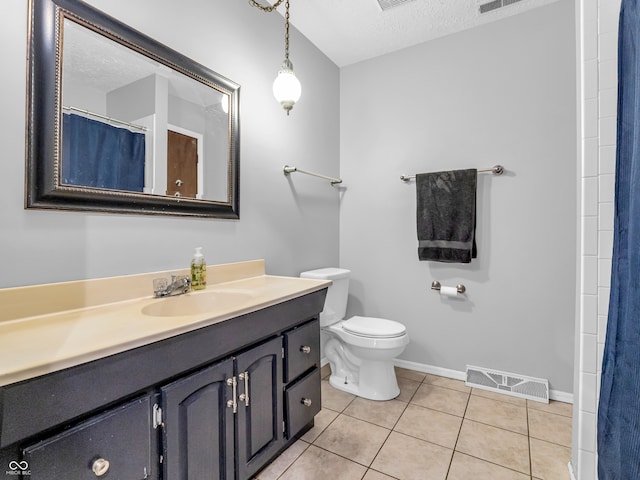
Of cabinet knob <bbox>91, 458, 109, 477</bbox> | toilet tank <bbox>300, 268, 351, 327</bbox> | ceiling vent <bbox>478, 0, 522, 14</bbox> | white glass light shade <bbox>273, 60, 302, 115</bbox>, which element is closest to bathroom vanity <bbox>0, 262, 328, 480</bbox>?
cabinet knob <bbox>91, 458, 109, 477</bbox>

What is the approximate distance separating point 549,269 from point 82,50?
8.85 ft

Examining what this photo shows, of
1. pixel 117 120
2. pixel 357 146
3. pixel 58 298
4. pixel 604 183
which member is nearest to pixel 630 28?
pixel 604 183

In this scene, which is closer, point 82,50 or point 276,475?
point 82,50

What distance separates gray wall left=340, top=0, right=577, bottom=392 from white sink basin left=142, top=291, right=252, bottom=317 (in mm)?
1470

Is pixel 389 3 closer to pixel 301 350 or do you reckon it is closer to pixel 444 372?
pixel 301 350

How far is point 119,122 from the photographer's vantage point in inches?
48.8

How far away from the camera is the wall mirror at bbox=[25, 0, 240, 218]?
Result: 104cm

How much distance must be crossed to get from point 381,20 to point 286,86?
992 mm

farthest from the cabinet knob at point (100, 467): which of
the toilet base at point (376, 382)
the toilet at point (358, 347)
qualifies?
the toilet base at point (376, 382)

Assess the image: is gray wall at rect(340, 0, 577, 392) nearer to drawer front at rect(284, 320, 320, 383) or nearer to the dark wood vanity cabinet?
drawer front at rect(284, 320, 320, 383)

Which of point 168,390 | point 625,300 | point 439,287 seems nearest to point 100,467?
point 168,390

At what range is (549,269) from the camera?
205 centimetres

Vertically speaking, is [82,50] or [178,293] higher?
[82,50]

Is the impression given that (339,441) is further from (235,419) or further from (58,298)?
(58,298)
